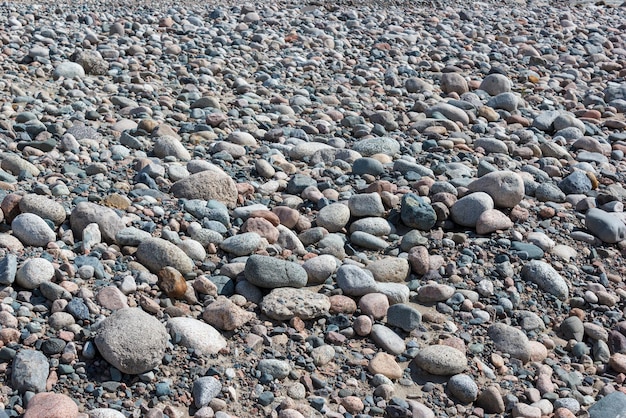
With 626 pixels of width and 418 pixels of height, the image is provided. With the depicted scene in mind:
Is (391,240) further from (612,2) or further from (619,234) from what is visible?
(612,2)

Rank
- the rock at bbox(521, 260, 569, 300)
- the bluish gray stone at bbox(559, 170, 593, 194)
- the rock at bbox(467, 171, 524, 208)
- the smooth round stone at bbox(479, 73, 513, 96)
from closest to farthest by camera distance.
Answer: the rock at bbox(521, 260, 569, 300) < the rock at bbox(467, 171, 524, 208) < the bluish gray stone at bbox(559, 170, 593, 194) < the smooth round stone at bbox(479, 73, 513, 96)

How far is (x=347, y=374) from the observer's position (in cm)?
289

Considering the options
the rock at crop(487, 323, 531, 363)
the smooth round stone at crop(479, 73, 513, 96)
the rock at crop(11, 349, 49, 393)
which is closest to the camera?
the rock at crop(11, 349, 49, 393)

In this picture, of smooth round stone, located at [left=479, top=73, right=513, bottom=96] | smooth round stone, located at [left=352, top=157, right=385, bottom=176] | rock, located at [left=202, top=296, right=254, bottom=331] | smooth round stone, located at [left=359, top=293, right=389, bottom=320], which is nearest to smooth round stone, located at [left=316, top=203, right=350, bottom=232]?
smooth round stone, located at [left=352, top=157, right=385, bottom=176]

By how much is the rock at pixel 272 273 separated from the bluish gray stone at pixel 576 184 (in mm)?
2092

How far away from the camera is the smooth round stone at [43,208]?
3.46m

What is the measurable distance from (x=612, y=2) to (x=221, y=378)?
40.6 ft

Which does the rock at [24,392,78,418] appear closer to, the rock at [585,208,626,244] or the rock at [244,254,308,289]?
the rock at [244,254,308,289]

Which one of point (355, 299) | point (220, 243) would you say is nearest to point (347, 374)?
point (355, 299)

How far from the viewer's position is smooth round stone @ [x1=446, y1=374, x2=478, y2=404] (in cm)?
284

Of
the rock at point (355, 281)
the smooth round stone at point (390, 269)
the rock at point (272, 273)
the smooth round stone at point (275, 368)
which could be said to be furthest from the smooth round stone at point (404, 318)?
the smooth round stone at point (275, 368)

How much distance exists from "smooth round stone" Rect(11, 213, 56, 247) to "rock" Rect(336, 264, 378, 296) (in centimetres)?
135

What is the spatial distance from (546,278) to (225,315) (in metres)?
1.63

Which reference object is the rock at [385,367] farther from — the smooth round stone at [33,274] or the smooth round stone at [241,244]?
the smooth round stone at [33,274]
